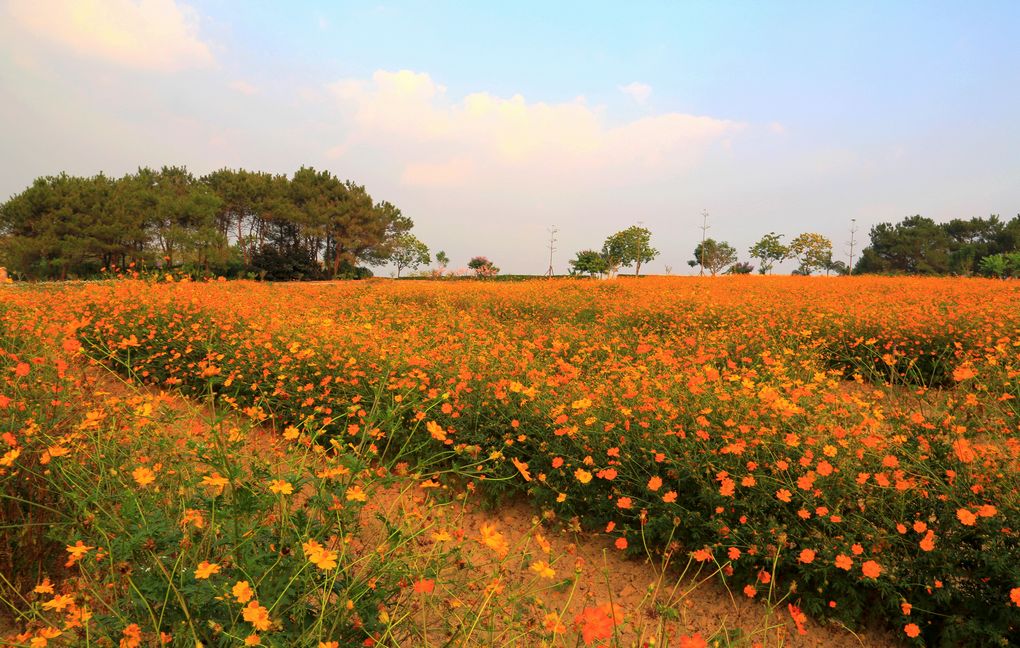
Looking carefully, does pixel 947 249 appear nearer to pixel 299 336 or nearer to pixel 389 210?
pixel 389 210

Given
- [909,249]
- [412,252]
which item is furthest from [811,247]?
[412,252]

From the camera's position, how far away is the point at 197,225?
29250mm

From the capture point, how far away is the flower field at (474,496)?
1.55 metres

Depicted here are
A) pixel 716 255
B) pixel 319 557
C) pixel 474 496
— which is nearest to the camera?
pixel 319 557

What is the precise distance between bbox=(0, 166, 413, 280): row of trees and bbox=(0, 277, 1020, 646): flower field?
60.8 ft

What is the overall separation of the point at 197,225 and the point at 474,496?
105 feet

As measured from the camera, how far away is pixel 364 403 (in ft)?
12.8

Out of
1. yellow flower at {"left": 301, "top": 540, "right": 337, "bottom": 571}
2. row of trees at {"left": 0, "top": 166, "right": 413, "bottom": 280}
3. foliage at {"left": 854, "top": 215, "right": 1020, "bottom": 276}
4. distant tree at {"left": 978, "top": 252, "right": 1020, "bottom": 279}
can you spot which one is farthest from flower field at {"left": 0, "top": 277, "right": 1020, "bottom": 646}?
foliage at {"left": 854, "top": 215, "right": 1020, "bottom": 276}

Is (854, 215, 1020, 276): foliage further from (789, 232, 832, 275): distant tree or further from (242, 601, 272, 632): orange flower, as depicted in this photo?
(242, 601, 272, 632): orange flower

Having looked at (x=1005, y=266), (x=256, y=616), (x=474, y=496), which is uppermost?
(x=1005, y=266)

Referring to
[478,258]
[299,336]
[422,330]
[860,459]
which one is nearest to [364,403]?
[299,336]

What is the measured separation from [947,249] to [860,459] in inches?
2041

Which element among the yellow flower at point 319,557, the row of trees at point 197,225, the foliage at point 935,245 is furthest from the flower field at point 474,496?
the foliage at point 935,245

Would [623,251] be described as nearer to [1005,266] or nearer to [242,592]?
[1005,266]
